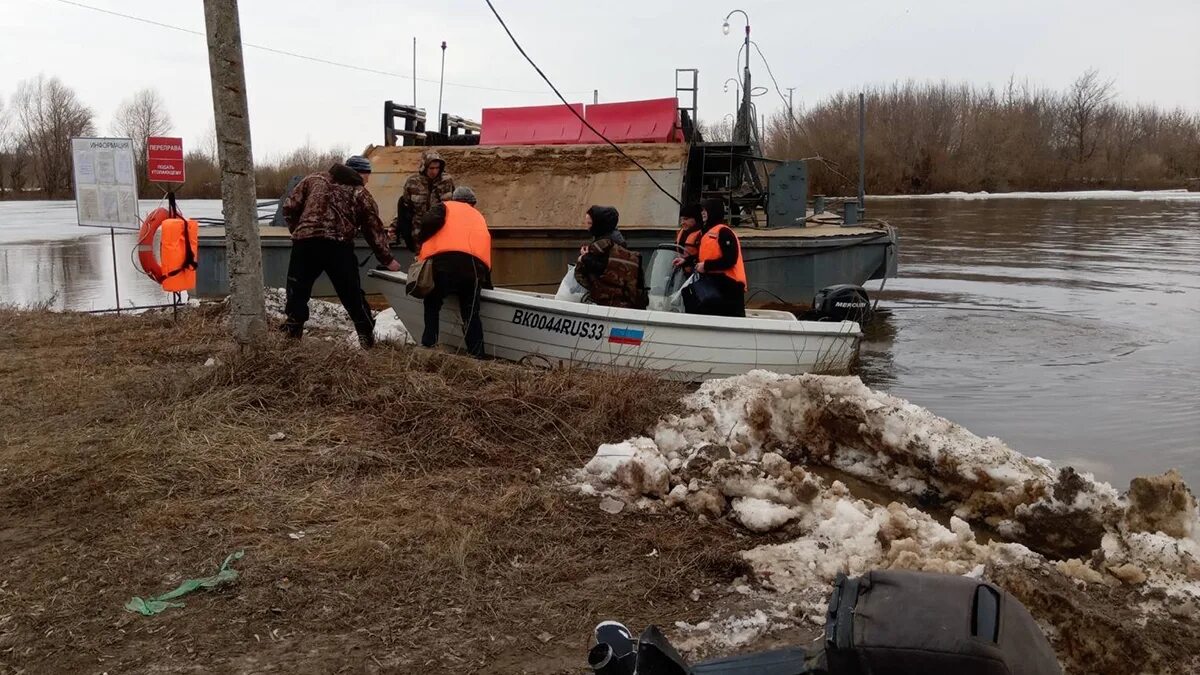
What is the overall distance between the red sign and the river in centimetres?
439

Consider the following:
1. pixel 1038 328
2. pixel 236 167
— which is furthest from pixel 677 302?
pixel 1038 328

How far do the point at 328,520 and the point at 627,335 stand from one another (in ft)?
13.6

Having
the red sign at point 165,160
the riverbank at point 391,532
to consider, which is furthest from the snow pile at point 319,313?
the riverbank at point 391,532

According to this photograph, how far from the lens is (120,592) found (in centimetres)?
348

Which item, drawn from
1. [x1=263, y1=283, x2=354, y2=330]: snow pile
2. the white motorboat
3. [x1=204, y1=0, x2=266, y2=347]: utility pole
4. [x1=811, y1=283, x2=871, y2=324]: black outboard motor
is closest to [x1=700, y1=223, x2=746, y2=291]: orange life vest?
the white motorboat

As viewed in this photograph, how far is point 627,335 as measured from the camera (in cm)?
803

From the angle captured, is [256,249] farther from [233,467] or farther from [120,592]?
[120,592]

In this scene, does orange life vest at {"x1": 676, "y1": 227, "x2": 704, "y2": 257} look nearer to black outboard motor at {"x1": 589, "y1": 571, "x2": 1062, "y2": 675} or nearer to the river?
the river

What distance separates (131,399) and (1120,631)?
5.24 m

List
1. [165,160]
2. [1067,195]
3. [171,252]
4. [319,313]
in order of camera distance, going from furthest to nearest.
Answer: [1067,195] → [165,160] → [319,313] → [171,252]

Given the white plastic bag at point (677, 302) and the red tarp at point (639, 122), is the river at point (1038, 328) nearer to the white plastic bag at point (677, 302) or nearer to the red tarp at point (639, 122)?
the white plastic bag at point (677, 302)

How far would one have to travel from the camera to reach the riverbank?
321 centimetres

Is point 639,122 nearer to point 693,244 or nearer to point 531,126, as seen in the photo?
Result: point 531,126

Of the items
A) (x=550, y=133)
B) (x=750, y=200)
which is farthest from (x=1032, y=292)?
(x=550, y=133)
